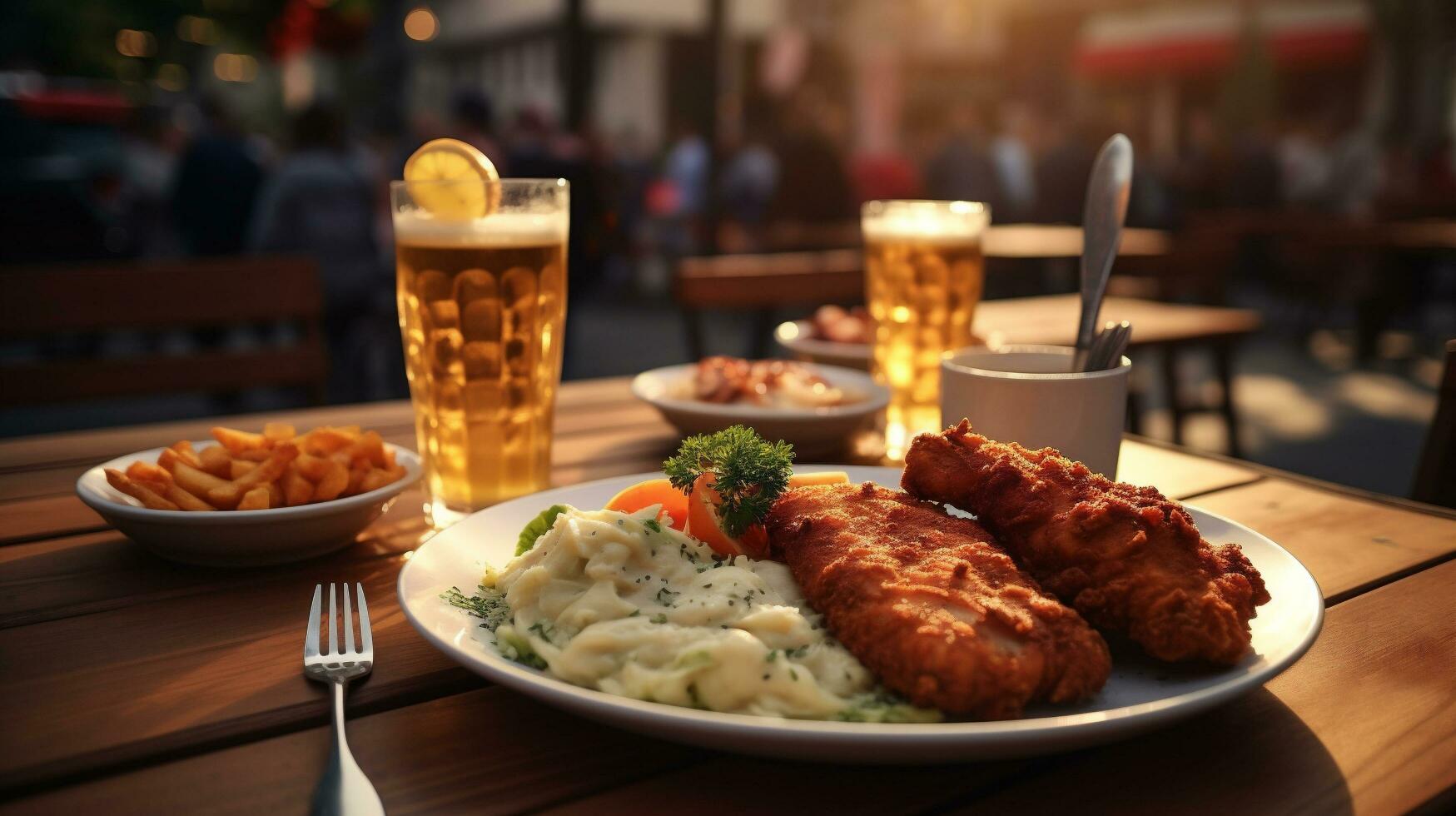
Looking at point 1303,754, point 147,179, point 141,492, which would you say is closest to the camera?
point 1303,754

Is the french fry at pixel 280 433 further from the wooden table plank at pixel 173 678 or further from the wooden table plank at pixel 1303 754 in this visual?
the wooden table plank at pixel 1303 754

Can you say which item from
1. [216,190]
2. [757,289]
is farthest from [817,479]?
[216,190]

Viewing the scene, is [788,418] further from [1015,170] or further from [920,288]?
[1015,170]

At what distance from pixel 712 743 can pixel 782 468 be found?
1.50 feet

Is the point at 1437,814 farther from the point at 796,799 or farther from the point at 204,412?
the point at 204,412

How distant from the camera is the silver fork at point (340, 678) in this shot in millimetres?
820

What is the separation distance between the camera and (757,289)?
4.15 meters

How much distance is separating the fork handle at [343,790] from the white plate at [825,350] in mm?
1741

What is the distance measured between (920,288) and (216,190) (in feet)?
24.0

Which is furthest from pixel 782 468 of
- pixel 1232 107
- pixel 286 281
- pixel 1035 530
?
pixel 1232 107

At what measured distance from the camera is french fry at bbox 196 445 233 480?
1414 mm

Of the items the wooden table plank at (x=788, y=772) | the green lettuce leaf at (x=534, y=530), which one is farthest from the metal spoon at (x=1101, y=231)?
the green lettuce leaf at (x=534, y=530)

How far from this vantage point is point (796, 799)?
2.84 feet

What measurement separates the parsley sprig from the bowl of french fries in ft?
1.39
